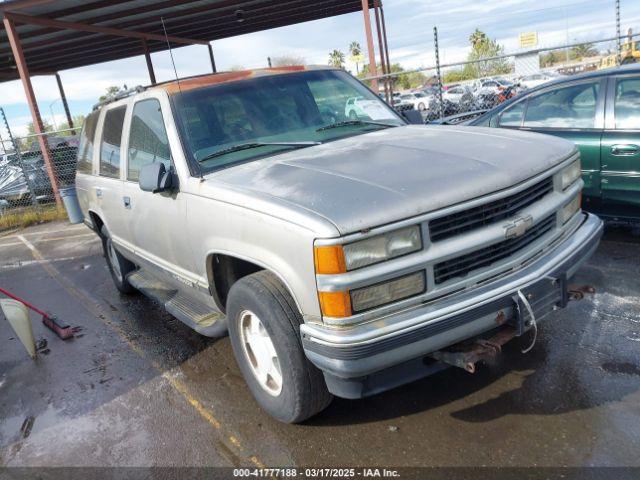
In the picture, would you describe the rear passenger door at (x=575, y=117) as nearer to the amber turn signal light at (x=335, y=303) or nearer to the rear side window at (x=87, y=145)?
the amber turn signal light at (x=335, y=303)

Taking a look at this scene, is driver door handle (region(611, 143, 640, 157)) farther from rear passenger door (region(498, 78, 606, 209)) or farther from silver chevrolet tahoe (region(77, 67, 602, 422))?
silver chevrolet tahoe (region(77, 67, 602, 422))

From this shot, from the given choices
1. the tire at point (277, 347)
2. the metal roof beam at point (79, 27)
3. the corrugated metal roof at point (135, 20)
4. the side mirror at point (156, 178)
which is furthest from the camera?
the corrugated metal roof at point (135, 20)

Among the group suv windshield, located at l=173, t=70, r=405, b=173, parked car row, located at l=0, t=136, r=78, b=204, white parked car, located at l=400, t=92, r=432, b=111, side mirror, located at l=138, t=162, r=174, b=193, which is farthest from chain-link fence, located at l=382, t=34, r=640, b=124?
parked car row, located at l=0, t=136, r=78, b=204

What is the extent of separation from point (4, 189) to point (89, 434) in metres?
11.8

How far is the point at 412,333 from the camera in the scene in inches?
96.9

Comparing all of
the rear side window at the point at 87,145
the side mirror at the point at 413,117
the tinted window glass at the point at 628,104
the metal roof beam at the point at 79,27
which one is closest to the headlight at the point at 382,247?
the side mirror at the point at 413,117

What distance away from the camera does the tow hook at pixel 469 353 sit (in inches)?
103

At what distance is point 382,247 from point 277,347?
799 mm

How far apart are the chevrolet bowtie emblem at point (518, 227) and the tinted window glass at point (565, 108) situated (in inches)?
125

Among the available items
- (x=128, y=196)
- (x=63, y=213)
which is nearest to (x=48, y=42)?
(x=63, y=213)

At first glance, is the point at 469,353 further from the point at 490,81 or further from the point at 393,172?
the point at 490,81

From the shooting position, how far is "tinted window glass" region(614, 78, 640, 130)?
5.04m

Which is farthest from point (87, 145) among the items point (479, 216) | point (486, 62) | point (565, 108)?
point (486, 62)

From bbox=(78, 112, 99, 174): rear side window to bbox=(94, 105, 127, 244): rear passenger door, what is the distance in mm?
404
